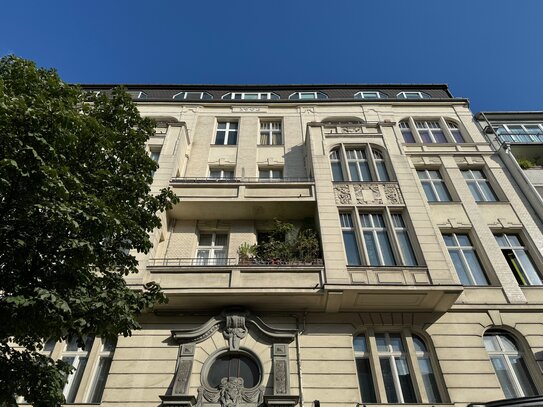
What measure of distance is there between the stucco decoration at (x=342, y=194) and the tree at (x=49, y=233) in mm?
8102

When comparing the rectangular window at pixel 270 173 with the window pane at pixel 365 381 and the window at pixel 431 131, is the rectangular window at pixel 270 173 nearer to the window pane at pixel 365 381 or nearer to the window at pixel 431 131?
the window at pixel 431 131

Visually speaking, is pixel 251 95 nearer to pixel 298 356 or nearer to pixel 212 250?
pixel 212 250

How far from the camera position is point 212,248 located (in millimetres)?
13969

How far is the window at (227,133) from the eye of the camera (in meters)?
19.0

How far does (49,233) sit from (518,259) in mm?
14960

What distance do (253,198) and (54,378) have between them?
8.85 m

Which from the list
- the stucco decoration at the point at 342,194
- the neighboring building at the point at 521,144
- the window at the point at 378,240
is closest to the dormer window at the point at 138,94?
the stucco decoration at the point at 342,194

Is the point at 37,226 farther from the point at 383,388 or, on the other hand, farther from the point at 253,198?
the point at 383,388

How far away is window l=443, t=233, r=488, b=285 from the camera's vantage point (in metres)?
12.4

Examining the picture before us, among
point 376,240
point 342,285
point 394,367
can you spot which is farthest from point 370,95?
point 394,367

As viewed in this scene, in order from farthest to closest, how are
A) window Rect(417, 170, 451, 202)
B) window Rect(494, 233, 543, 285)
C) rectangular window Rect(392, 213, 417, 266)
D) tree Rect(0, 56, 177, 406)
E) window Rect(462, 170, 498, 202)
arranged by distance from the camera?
window Rect(462, 170, 498, 202), window Rect(417, 170, 451, 202), window Rect(494, 233, 543, 285), rectangular window Rect(392, 213, 417, 266), tree Rect(0, 56, 177, 406)

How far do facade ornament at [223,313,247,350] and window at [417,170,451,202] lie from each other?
949 centimetres

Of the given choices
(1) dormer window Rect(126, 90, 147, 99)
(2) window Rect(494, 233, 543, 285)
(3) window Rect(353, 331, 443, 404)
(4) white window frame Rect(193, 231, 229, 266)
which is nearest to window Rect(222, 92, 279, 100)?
(1) dormer window Rect(126, 90, 147, 99)

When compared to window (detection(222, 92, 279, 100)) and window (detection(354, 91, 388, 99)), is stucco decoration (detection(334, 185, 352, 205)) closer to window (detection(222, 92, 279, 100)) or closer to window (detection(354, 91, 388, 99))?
window (detection(354, 91, 388, 99))
